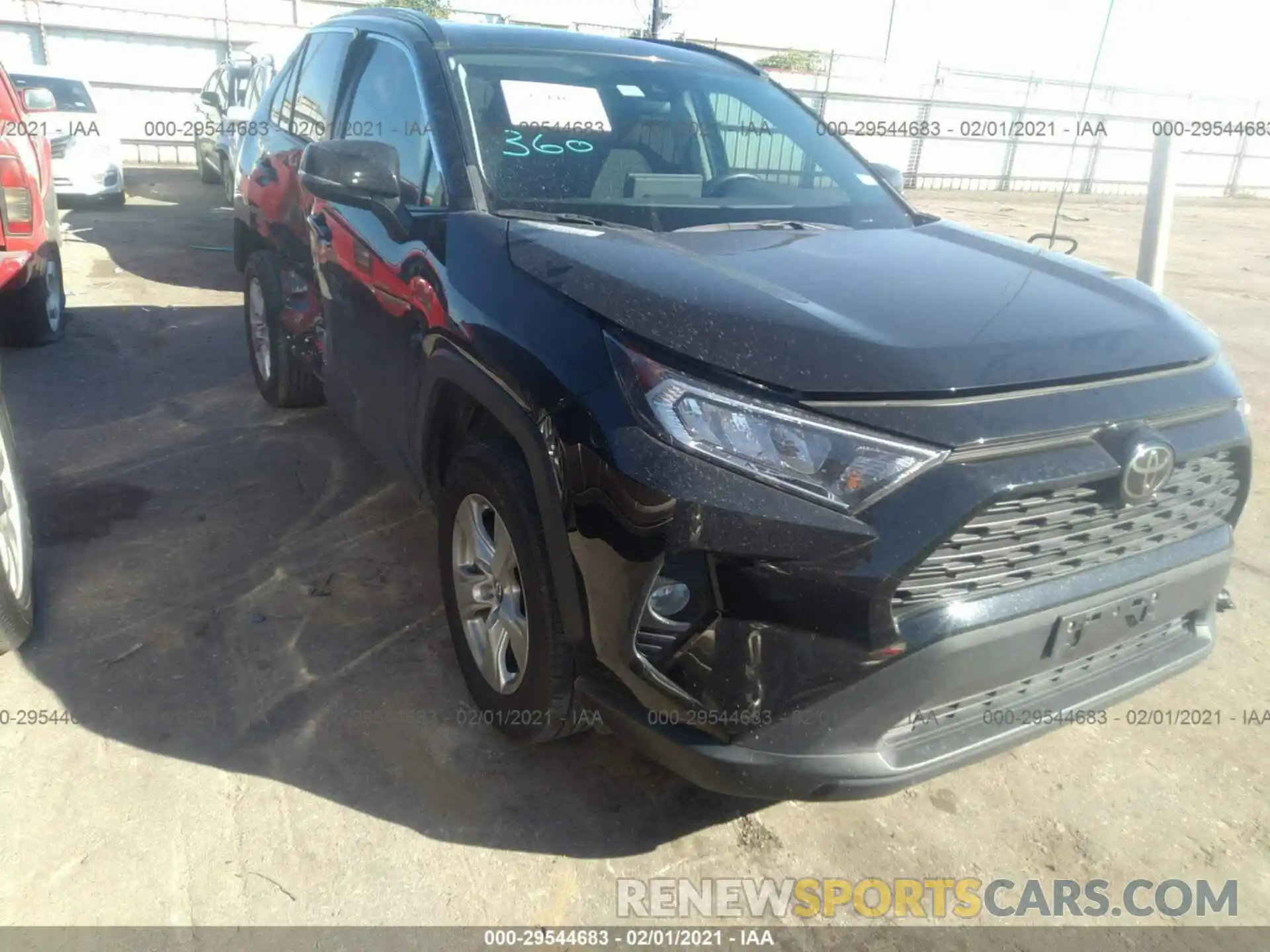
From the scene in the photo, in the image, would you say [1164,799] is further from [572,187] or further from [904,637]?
[572,187]

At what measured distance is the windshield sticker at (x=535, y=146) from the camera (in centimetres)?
287

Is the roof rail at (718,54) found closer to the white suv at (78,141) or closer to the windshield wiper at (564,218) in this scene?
the windshield wiper at (564,218)

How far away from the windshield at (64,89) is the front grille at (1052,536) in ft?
40.0

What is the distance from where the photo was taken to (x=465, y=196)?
8.79ft

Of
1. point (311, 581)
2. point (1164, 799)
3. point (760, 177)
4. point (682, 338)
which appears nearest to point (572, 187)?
point (760, 177)

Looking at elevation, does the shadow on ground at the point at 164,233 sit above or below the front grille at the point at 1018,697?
below

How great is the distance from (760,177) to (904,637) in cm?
200

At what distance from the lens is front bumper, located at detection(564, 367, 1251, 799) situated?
1797 mm

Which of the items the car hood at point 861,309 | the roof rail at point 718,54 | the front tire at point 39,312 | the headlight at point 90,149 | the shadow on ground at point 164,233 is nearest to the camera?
the car hood at point 861,309

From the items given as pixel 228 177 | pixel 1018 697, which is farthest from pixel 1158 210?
pixel 228 177

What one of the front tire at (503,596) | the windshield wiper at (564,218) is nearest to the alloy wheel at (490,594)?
the front tire at (503,596)

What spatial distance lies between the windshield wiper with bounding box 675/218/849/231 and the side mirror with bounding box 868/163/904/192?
0.74 meters

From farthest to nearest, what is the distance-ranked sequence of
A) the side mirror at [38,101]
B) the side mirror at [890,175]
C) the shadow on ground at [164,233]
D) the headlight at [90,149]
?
the headlight at [90,149] < the shadow on ground at [164,233] < the side mirror at [38,101] < the side mirror at [890,175]

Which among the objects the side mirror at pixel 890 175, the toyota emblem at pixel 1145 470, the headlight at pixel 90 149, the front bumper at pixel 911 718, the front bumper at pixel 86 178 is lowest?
the front bumper at pixel 86 178
